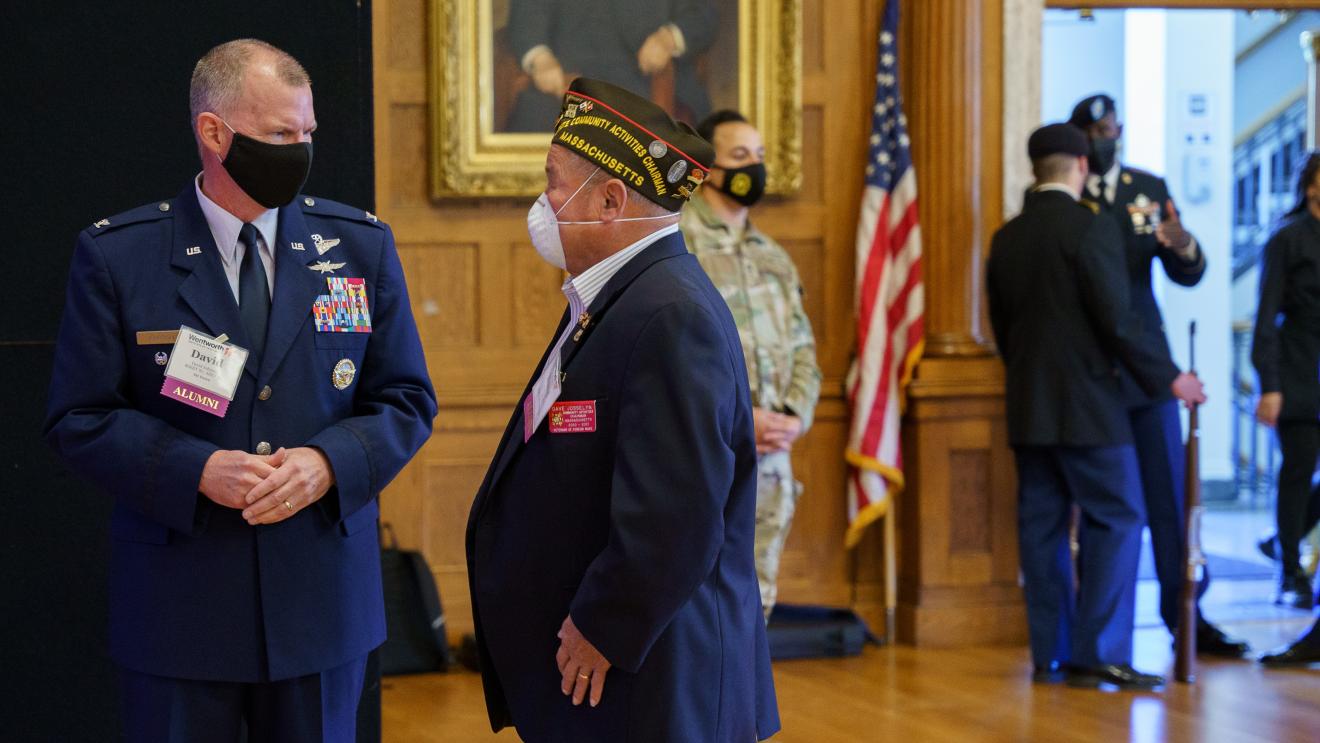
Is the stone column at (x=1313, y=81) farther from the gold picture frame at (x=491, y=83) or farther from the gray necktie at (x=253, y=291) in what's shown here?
the gray necktie at (x=253, y=291)

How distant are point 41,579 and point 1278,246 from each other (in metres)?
4.86

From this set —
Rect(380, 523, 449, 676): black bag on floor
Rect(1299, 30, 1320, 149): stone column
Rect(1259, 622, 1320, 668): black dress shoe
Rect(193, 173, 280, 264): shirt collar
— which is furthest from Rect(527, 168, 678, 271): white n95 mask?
Rect(1299, 30, 1320, 149): stone column

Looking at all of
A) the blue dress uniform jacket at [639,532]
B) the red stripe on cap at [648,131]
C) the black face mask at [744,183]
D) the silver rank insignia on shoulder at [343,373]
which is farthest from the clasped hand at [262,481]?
the black face mask at [744,183]

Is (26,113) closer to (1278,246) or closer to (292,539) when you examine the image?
(292,539)

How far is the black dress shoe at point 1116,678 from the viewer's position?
16.6ft

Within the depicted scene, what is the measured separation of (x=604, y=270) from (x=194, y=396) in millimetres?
679

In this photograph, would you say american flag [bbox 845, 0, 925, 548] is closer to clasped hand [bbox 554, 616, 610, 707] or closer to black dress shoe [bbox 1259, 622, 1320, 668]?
black dress shoe [bbox 1259, 622, 1320, 668]

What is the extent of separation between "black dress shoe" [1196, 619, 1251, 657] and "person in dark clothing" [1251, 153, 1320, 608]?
100cm

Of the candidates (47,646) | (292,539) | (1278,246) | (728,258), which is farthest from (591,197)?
(1278,246)

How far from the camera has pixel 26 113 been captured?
3.24 meters

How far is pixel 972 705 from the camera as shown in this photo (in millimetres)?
4863

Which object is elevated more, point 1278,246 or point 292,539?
point 1278,246

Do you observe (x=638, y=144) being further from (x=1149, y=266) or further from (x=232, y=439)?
(x=1149, y=266)

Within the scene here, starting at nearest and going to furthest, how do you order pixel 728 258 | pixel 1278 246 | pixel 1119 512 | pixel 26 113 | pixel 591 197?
pixel 591 197
pixel 26 113
pixel 728 258
pixel 1119 512
pixel 1278 246
